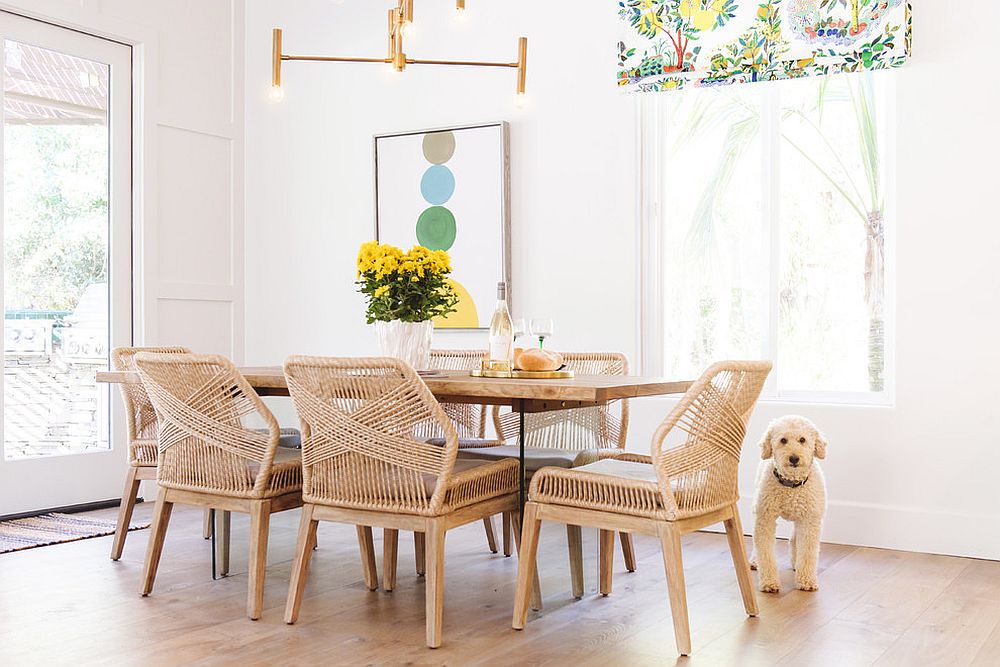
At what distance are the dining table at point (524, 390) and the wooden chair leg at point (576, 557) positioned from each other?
0.20 metres

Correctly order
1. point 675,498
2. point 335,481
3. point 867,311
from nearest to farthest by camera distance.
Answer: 1. point 675,498
2. point 335,481
3. point 867,311

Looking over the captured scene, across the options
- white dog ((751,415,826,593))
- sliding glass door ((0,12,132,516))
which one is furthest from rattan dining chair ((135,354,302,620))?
sliding glass door ((0,12,132,516))

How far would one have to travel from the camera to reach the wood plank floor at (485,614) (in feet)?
8.57

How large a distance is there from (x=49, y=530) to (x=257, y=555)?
1.83 metres

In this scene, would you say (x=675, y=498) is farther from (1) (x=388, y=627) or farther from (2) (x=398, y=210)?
(2) (x=398, y=210)

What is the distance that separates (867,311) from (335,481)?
8.28 ft

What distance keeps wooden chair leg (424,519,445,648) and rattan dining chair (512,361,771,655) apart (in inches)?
10.0

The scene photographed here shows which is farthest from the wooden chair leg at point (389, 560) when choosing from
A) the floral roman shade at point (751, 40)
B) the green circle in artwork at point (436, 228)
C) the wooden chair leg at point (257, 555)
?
the floral roman shade at point (751, 40)

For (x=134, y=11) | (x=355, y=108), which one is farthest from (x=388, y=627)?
(x=134, y=11)

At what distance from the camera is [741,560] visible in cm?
286

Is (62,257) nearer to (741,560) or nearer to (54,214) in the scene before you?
(54,214)

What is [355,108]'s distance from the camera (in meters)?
5.44

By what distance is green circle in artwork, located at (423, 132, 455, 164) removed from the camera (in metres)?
5.09

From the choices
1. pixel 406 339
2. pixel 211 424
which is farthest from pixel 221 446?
pixel 406 339
